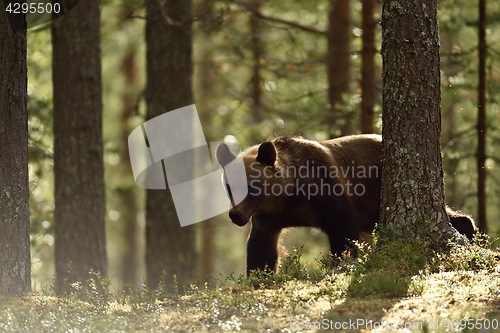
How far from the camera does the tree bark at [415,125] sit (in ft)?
19.5

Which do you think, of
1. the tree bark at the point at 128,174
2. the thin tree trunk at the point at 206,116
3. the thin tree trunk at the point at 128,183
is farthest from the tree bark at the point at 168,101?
the thin tree trunk at the point at 128,183

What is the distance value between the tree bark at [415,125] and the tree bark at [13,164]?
4316 millimetres

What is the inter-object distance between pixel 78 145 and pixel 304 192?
170 inches

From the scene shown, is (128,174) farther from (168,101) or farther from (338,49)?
(168,101)

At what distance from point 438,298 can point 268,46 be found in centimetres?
1440

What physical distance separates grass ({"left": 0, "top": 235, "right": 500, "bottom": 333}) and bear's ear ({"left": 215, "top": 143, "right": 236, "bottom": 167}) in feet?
5.43

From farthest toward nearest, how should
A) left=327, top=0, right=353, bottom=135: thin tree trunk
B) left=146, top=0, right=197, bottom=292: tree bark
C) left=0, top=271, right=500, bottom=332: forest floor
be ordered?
left=327, top=0, right=353, bottom=135: thin tree trunk, left=146, top=0, right=197, bottom=292: tree bark, left=0, top=271, right=500, bottom=332: forest floor

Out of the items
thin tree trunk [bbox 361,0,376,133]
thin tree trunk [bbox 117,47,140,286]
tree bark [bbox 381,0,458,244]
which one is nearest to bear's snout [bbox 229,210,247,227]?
tree bark [bbox 381,0,458,244]

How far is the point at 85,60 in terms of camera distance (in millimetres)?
8984

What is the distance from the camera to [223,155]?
6816 mm

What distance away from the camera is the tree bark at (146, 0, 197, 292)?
10.6m

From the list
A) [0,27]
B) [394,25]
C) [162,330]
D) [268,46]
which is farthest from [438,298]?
[268,46]

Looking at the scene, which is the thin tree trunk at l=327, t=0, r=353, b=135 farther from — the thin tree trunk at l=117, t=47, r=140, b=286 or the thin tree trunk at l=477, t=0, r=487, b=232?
the thin tree trunk at l=117, t=47, r=140, b=286

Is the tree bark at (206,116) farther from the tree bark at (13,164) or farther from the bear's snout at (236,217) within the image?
the tree bark at (13,164)
